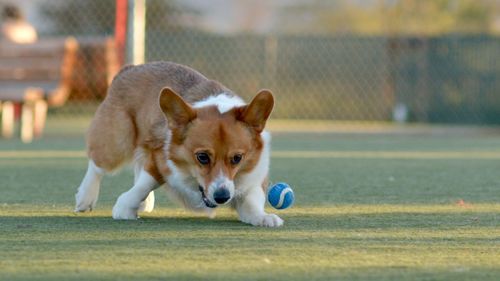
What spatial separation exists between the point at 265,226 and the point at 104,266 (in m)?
1.14

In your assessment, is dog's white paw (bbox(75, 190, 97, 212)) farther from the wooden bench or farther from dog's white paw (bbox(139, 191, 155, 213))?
the wooden bench

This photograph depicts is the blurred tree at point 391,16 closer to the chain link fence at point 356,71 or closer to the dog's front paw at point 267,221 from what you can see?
the chain link fence at point 356,71

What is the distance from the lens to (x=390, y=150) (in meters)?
9.35

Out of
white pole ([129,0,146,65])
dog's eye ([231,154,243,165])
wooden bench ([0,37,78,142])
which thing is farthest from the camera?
wooden bench ([0,37,78,142])

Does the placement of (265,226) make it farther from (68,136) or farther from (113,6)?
(113,6)

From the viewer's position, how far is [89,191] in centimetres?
481

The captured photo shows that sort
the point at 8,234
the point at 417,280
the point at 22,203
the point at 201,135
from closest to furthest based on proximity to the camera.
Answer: the point at 417,280 → the point at 8,234 → the point at 201,135 → the point at 22,203

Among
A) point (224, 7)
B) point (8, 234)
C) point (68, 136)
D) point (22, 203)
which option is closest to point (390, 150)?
point (68, 136)

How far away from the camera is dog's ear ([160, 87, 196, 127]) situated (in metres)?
4.20

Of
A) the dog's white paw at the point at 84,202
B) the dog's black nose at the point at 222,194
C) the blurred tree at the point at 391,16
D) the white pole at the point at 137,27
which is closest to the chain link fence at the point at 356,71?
the blurred tree at the point at 391,16

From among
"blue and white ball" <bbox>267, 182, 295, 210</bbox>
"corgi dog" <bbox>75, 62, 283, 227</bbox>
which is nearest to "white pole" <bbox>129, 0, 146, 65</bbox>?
"corgi dog" <bbox>75, 62, 283, 227</bbox>

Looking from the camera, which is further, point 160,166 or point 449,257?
point 160,166

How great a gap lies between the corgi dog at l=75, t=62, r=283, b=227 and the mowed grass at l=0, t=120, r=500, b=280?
109 millimetres

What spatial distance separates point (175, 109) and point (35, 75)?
7.57 m
